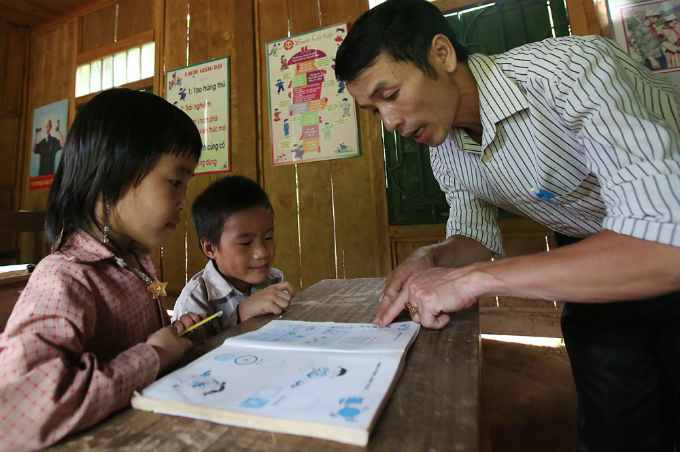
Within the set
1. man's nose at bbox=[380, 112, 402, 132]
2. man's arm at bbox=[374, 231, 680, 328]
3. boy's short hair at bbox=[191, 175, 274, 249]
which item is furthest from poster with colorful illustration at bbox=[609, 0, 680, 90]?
boy's short hair at bbox=[191, 175, 274, 249]

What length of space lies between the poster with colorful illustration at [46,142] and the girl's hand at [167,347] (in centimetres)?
474

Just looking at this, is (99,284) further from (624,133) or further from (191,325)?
(624,133)

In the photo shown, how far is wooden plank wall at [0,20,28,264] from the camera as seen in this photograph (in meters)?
4.34

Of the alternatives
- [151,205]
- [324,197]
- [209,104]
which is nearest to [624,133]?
[151,205]

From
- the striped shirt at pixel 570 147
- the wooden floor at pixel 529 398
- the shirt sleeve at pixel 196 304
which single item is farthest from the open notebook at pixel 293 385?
the wooden floor at pixel 529 398

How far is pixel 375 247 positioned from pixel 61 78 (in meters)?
4.39

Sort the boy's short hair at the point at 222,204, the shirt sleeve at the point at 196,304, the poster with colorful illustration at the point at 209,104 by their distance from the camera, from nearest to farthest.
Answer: the shirt sleeve at the point at 196,304 < the boy's short hair at the point at 222,204 < the poster with colorful illustration at the point at 209,104

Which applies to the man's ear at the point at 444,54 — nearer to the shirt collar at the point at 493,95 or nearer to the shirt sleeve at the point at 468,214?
the shirt collar at the point at 493,95

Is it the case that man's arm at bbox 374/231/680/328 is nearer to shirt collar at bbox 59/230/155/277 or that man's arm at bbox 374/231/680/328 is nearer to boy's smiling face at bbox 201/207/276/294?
shirt collar at bbox 59/230/155/277

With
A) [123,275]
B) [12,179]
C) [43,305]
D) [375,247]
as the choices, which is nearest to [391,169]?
[375,247]

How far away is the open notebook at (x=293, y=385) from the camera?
39 centimetres

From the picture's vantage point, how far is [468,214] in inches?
54.0

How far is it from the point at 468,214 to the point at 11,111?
5704 mm

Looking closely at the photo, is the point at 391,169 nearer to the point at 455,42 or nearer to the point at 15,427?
the point at 455,42
